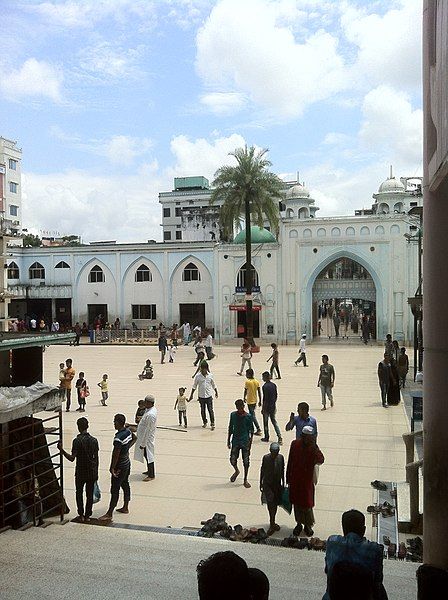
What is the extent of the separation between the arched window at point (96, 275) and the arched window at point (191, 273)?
5.88 metres

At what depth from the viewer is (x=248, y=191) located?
3058 cm

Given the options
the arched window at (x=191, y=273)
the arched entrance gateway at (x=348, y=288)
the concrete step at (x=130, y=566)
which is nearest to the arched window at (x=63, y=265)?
the arched window at (x=191, y=273)

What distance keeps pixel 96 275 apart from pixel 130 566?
35.7 meters

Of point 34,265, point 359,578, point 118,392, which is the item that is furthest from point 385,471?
point 34,265

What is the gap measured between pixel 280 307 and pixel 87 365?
12912 mm

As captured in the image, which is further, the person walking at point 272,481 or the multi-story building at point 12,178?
the multi-story building at point 12,178

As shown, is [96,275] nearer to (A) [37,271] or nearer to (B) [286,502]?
(A) [37,271]

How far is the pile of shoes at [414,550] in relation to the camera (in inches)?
248

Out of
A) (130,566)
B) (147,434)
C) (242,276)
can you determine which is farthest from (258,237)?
(130,566)

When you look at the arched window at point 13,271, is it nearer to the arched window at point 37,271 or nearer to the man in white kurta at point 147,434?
the arched window at point 37,271

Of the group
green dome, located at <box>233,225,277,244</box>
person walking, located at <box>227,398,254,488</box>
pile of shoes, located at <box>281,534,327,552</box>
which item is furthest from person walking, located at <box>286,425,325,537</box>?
green dome, located at <box>233,225,277,244</box>

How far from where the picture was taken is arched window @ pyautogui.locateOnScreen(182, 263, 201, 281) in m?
37.7

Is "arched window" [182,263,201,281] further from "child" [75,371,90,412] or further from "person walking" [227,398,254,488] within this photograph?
"person walking" [227,398,254,488]

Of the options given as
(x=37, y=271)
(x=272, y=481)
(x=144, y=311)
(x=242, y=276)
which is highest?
(x=37, y=271)
